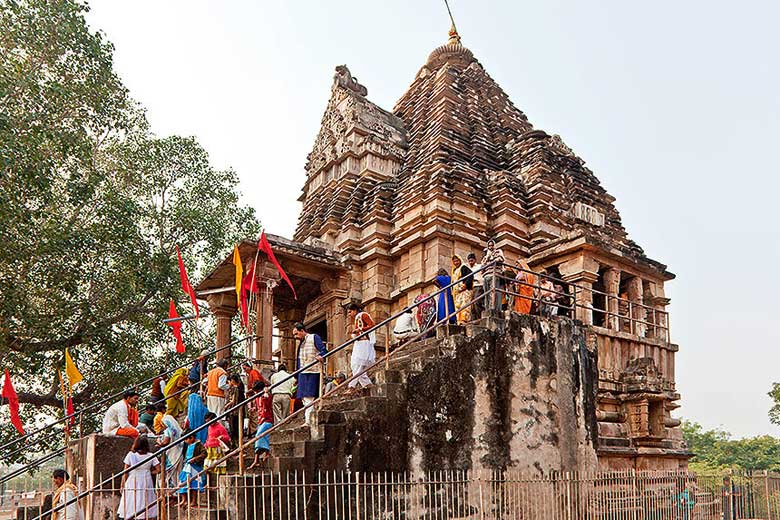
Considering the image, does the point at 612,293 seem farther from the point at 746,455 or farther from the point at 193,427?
the point at 746,455

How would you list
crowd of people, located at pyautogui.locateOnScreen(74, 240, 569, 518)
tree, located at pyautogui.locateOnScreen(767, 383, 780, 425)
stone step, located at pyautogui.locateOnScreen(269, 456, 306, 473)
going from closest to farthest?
1. stone step, located at pyautogui.locateOnScreen(269, 456, 306, 473)
2. crowd of people, located at pyautogui.locateOnScreen(74, 240, 569, 518)
3. tree, located at pyautogui.locateOnScreen(767, 383, 780, 425)

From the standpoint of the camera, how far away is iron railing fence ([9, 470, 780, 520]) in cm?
690

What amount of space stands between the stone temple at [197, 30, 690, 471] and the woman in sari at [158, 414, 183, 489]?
2.07 metres

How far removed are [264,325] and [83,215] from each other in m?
7.62

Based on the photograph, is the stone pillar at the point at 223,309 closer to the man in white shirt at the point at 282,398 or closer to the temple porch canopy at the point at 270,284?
the temple porch canopy at the point at 270,284

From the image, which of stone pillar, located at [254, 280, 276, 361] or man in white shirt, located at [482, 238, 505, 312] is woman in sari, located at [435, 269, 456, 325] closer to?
man in white shirt, located at [482, 238, 505, 312]

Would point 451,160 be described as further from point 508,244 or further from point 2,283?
point 2,283

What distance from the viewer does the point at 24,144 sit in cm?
1398

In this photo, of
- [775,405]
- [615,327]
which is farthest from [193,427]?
[775,405]

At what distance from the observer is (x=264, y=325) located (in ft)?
43.9

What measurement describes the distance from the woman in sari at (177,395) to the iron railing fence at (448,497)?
195 cm

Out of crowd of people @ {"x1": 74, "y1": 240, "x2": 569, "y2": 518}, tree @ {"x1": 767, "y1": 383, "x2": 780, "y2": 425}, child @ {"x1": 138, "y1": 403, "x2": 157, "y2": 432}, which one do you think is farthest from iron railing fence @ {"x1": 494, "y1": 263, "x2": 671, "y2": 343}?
tree @ {"x1": 767, "y1": 383, "x2": 780, "y2": 425}

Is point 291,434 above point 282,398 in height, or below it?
below

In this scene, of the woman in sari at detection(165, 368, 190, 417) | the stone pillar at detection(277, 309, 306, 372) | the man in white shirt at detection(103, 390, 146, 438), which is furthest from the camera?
the stone pillar at detection(277, 309, 306, 372)
